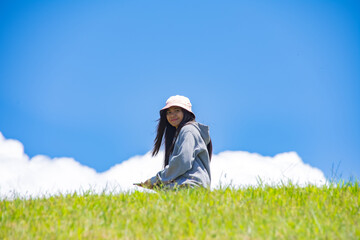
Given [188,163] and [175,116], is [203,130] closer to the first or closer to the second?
[175,116]

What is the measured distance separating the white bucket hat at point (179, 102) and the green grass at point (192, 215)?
1625 millimetres

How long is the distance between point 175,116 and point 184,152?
1010 mm

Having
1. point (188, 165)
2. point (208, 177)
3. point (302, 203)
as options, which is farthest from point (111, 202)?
point (302, 203)

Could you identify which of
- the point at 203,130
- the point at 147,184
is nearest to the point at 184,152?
the point at 203,130

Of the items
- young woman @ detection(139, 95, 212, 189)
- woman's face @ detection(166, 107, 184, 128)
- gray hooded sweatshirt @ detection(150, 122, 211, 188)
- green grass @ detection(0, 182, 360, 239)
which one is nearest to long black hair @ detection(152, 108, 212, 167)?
young woman @ detection(139, 95, 212, 189)

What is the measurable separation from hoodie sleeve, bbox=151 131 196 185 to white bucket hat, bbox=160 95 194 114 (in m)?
0.68

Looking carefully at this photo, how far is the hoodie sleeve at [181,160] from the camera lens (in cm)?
636

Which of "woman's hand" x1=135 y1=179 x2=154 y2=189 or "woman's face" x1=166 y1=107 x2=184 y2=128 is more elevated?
"woman's face" x1=166 y1=107 x2=184 y2=128

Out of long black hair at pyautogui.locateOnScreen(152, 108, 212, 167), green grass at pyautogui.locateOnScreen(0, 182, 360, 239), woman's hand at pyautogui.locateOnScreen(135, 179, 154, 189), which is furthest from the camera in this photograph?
long black hair at pyautogui.locateOnScreen(152, 108, 212, 167)

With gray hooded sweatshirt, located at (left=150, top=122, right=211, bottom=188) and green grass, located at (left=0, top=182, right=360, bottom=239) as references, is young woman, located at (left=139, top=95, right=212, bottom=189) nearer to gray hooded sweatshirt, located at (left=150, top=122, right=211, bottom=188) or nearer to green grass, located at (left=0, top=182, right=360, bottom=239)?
gray hooded sweatshirt, located at (left=150, top=122, right=211, bottom=188)

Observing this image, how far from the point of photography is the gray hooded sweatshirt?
6.38 m

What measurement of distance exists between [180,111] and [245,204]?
7.62 feet

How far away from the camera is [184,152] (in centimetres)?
636

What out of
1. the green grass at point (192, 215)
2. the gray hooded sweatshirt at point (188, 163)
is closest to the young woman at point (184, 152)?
the gray hooded sweatshirt at point (188, 163)
